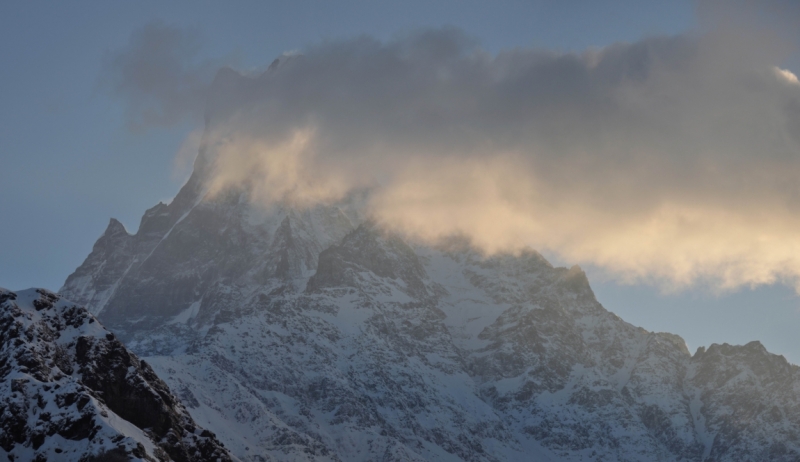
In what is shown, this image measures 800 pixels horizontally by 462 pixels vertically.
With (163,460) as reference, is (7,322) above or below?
above

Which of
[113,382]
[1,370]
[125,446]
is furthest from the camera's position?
[113,382]

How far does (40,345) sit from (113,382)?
1020cm

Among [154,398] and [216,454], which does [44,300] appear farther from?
[216,454]

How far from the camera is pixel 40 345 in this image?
410 feet

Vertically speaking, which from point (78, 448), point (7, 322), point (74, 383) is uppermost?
point (7, 322)

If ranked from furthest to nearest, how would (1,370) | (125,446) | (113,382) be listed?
(113,382), (1,370), (125,446)

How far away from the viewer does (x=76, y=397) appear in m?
115

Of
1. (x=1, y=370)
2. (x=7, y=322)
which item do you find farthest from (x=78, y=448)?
(x=7, y=322)

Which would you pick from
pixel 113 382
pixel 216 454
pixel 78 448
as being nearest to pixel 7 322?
pixel 113 382

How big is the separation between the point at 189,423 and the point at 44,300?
84.0ft

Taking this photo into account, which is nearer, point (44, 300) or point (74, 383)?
point (74, 383)

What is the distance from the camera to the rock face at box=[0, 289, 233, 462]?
367 ft

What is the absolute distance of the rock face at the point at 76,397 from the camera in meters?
112

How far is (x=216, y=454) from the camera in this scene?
13162cm
